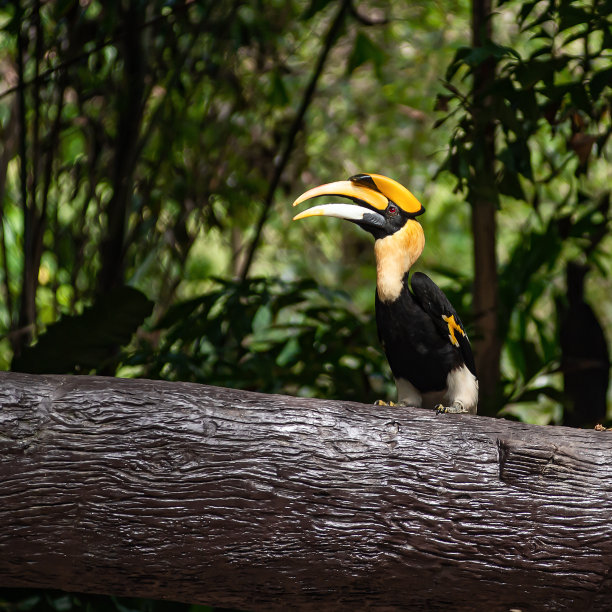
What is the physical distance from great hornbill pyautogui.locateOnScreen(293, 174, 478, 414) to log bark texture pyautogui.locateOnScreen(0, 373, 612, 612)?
415 mm

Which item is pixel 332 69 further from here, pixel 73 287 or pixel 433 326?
pixel 433 326

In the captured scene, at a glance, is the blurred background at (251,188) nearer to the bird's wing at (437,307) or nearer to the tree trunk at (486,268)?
the tree trunk at (486,268)

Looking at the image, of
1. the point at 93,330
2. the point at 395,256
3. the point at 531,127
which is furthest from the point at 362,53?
the point at 93,330

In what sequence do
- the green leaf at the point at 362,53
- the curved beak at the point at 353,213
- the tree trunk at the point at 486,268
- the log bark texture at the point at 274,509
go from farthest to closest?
1. the green leaf at the point at 362,53
2. the tree trunk at the point at 486,268
3. the curved beak at the point at 353,213
4. the log bark texture at the point at 274,509

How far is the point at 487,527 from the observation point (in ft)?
4.44

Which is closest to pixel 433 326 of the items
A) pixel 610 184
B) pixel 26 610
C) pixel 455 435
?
pixel 455 435

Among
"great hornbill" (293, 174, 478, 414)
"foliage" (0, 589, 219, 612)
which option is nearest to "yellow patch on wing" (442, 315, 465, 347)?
"great hornbill" (293, 174, 478, 414)

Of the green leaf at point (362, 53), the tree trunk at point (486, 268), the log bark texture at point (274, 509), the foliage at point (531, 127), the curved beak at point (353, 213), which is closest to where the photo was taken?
the log bark texture at point (274, 509)

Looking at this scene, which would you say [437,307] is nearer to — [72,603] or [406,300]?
[406,300]

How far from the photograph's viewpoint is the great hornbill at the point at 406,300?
5.86 feet

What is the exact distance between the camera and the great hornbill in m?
1.79

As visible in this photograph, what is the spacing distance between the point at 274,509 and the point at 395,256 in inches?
27.0

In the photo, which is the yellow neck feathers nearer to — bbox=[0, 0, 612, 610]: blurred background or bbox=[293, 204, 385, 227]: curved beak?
bbox=[293, 204, 385, 227]: curved beak

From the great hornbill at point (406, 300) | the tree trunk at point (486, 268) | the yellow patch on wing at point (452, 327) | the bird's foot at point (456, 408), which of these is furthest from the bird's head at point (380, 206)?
the tree trunk at point (486, 268)
